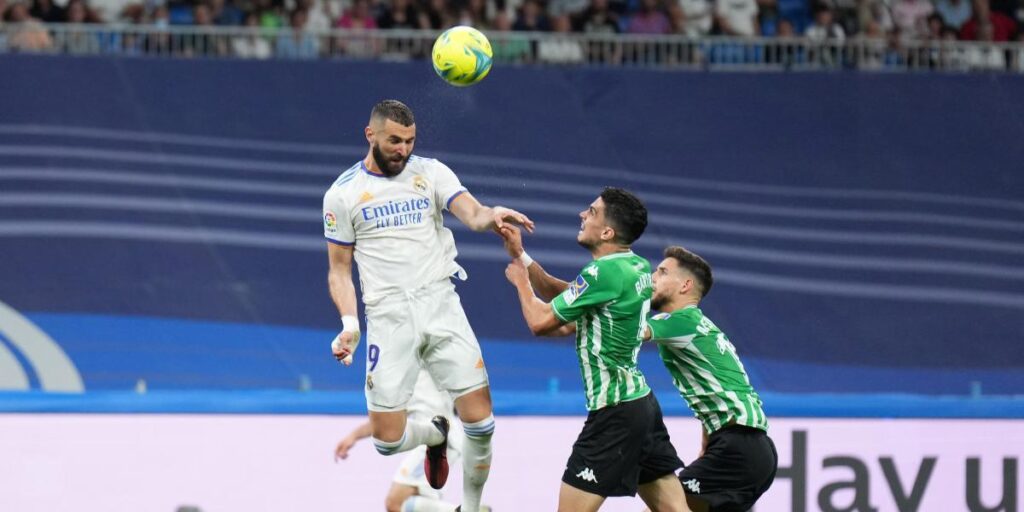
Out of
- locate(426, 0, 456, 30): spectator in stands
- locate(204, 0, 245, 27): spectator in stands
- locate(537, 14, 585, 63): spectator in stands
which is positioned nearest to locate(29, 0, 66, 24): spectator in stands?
locate(204, 0, 245, 27): spectator in stands

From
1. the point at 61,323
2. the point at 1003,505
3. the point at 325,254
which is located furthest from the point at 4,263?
the point at 1003,505

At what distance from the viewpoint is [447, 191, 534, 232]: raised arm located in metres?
6.86

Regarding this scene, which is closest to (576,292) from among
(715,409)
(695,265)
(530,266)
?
(530,266)

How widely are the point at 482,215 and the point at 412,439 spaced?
4.12 feet

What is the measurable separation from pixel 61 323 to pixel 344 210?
6093 mm

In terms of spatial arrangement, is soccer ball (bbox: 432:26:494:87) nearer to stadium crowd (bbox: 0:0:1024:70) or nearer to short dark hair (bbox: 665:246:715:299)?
short dark hair (bbox: 665:246:715:299)

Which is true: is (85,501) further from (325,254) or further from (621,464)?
(325,254)

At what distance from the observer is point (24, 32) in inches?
487

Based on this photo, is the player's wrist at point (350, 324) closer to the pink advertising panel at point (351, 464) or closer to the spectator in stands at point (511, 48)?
the pink advertising panel at point (351, 464)

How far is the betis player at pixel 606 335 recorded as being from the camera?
7.03 meters

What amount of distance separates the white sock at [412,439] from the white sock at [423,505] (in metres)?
Answer: 0.61

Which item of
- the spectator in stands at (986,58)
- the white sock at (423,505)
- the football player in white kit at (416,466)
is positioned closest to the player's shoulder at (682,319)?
the football player in white kit at (416,466)

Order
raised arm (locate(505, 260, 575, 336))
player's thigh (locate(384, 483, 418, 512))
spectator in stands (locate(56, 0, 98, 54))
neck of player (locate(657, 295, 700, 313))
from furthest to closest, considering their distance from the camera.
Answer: spectator in stands (locate(56, 0, 98, 54)) → player's thigh (locate(384, 483, 418, 512)) → neck of player (locate(657, 295, 700, 313)) → raised arm (locate(505, 260, 575, 336))

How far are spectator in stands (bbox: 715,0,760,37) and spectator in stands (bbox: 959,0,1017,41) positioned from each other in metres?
1.99
